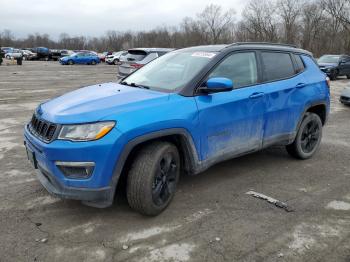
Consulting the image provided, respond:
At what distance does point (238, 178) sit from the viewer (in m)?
4.97

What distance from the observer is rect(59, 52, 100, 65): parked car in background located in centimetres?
3984

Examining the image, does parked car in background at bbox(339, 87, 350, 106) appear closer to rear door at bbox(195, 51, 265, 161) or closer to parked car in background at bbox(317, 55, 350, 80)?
rear door at bbox(195, 51, 265, 161)

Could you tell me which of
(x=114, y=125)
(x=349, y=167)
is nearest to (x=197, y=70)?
(x=114, y=125)

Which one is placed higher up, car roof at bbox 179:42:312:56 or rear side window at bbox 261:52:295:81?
car roof at bbox 179:42:312:56

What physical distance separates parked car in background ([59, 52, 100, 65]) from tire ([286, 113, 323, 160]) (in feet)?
122

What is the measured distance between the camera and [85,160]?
326 cm

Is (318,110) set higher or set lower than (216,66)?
lower

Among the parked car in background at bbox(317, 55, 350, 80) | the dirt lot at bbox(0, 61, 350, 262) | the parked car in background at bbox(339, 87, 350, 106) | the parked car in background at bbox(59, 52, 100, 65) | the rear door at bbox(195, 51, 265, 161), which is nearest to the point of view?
the dirt lot at bbox(0, 61, 350, 262)

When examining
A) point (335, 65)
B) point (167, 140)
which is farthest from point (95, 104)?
point (335, 65)

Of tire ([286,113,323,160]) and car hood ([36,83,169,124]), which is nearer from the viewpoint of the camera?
car hood ([36,83,169,124])

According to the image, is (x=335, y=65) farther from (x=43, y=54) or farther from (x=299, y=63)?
(x=43, y=54)

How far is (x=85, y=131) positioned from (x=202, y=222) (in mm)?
1472

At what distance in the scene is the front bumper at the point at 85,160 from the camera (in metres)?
3.26

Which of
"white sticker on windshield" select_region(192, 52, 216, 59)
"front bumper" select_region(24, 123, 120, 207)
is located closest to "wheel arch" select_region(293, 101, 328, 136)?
"white sticker on windshield" select_region(192, 52, 216, 59)
